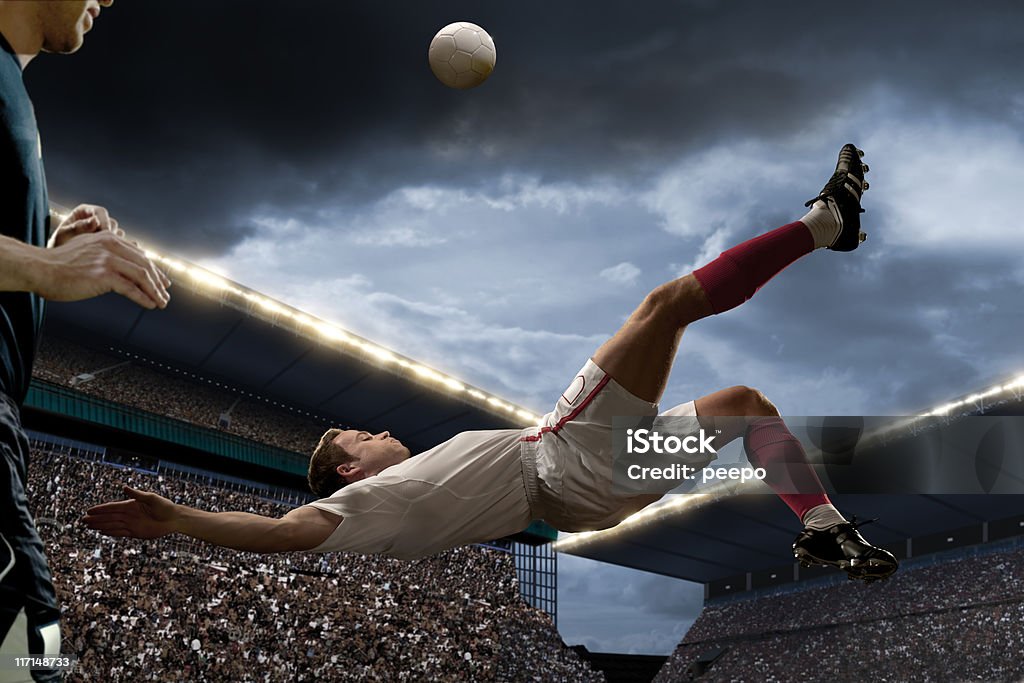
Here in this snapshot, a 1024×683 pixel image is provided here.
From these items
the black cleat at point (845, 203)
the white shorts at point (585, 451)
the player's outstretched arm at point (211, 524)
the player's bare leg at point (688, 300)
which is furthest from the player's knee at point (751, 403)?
the player's outstretched arm at point (211, 524)

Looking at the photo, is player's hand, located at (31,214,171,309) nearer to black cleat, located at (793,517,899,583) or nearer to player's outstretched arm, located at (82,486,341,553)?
player's outstretched arm, located at (82,486,341,553)

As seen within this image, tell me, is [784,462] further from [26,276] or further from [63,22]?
[63,22]

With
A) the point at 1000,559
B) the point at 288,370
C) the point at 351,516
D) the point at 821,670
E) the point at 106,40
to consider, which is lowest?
the point at 821,670

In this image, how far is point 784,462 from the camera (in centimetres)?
305

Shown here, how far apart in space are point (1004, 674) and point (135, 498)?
2114 cm

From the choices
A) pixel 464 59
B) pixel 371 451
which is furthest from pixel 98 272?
pixel 464 59

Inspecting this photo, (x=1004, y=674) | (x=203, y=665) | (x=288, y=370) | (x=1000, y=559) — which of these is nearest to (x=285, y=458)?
(x=288, y=370)

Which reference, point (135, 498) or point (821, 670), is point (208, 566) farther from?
point (821, 670)

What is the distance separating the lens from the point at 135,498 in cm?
→ 204

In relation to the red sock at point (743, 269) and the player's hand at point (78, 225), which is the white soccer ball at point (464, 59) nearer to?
the red sock at point (743, 269)

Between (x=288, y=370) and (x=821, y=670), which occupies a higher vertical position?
(x=288, y=370)

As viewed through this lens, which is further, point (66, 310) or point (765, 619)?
point (765, 619)

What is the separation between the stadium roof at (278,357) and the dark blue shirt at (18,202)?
1456 centimetres

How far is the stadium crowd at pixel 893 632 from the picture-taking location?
62.5 feet
